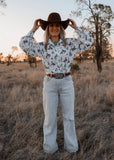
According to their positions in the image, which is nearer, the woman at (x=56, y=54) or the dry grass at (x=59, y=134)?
the woman at (x=56, y=54)

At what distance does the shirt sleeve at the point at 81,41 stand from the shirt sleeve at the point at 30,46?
0.48 meters

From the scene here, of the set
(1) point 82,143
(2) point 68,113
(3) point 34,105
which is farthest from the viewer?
(3) point 34,105

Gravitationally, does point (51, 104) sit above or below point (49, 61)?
below

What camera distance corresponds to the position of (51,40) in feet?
7.73

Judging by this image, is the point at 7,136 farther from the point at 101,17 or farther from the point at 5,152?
the point at 101,17

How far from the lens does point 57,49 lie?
7.52 feet

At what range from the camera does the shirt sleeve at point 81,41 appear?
2.32 m

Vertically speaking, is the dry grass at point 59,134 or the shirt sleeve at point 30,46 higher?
the shirt sleeve at point 30,46

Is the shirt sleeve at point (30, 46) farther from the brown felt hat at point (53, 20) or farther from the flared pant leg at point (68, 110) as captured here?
the flared pant leg at point (68, 110)

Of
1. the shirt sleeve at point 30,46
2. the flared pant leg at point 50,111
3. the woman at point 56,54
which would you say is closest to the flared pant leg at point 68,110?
the woman at point 56,54

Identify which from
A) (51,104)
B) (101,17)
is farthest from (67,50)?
(101,17)

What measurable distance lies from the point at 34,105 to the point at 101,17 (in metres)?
11.5

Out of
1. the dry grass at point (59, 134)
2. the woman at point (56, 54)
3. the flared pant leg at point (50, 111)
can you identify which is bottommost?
the dry grass at point (59, 134)

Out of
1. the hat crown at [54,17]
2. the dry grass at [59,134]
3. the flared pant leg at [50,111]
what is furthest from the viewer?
the dry grass at [59,134]
